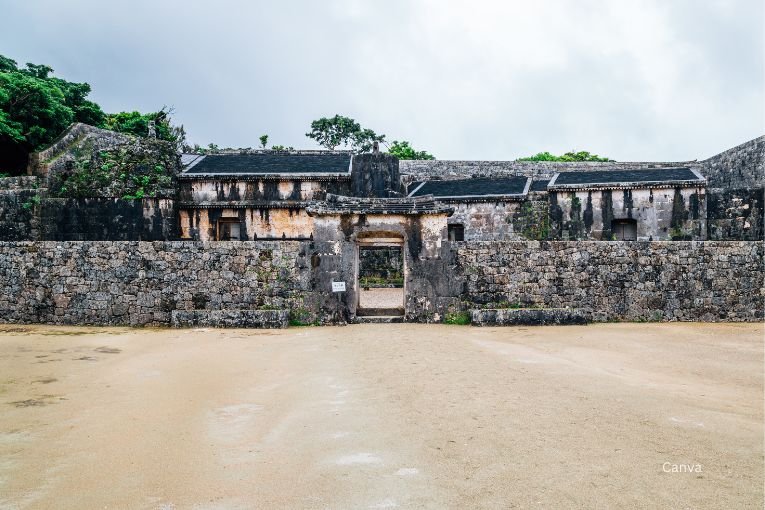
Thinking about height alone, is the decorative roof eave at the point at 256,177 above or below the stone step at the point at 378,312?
above

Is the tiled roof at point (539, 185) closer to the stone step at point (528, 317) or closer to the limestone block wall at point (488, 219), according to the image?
the limestone block wall at point (488, 219)

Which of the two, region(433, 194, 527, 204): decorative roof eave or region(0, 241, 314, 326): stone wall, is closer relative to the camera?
region(0, 241, 314, 326): stone wall

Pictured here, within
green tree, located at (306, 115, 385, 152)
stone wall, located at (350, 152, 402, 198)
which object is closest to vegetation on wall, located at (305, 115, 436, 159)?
green tree, located at (306, 115, 385, 152)

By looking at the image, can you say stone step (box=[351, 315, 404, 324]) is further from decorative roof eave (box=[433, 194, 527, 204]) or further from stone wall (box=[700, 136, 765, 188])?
stone wall (box=[700, 136, 765, 188])

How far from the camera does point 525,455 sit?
12.8 feet

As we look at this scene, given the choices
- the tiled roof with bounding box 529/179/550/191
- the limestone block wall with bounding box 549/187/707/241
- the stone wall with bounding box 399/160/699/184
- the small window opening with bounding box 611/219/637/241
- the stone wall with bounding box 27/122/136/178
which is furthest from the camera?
the stone wall with bounding box 399/160/699/184

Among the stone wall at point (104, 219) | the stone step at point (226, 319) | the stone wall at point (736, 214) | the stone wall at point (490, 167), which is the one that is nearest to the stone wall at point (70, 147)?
the stone wall at point (104, 219)

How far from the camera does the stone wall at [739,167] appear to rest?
64.0 ft

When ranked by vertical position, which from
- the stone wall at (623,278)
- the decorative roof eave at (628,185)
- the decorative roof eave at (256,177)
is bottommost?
the stone wall at (623,278)

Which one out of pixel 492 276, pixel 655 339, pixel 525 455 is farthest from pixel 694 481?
pixel 492 276

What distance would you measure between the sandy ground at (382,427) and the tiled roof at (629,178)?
1283cm

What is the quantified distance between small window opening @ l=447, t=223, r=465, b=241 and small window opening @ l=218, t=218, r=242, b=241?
32.5 feet

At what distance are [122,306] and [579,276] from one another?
1154cm

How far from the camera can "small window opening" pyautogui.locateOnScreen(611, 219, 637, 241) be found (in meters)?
20.5
